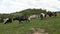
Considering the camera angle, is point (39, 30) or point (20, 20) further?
point (20, 20)

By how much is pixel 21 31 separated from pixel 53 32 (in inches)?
199

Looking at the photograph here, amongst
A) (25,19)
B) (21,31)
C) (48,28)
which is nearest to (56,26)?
(48,28)

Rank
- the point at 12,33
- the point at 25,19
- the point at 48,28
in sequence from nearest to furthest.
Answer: the point at 12,33
the point at 48,28
the point at 25,19

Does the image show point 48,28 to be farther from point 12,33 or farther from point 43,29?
point 12,33

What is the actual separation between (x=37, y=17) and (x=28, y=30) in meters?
17.0

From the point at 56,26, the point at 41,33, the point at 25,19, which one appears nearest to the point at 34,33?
the point at 41,33

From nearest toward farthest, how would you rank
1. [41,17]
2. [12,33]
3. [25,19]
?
[12,33] < [25,19] < [41,17]

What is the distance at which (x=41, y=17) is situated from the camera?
4491 centimetres

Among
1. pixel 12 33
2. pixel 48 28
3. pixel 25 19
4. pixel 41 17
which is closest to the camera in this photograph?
pixel 12 33

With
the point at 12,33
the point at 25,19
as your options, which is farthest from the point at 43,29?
the point at 25,19

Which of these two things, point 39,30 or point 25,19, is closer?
point 39,30

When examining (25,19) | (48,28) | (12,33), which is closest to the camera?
(12,33)

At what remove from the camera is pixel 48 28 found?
29.7 m

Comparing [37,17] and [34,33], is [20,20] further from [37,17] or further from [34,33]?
[34,33]
